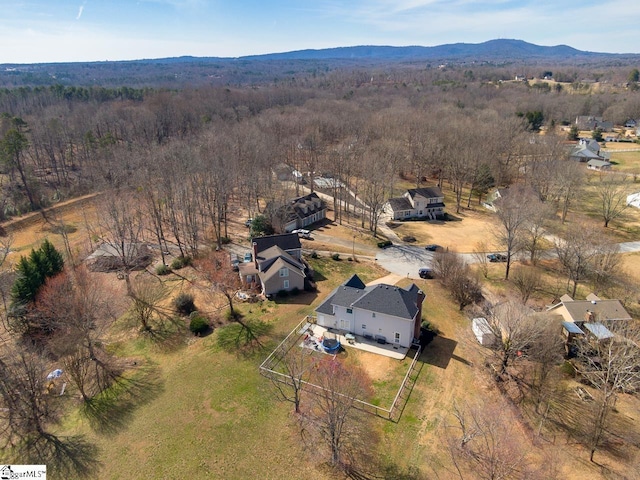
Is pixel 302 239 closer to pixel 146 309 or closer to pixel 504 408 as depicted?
pixel 146 309

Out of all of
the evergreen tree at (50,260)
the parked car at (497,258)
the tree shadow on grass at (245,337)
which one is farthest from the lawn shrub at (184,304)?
the parked car at (497,258)

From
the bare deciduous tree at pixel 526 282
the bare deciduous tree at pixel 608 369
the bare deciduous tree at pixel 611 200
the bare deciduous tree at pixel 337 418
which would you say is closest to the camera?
the bare deciduous tree at pixel 337 418

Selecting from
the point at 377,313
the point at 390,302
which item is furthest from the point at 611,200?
the point at 377,313

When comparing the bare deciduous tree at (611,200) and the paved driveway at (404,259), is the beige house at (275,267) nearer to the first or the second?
the paved driveway at (404,259)

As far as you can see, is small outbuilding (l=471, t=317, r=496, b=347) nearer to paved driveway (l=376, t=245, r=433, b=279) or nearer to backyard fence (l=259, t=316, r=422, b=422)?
backyard fence (l=259, t=316, r=422, b=422)

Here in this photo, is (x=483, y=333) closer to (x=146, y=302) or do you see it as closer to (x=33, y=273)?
(x=146, y=302)
